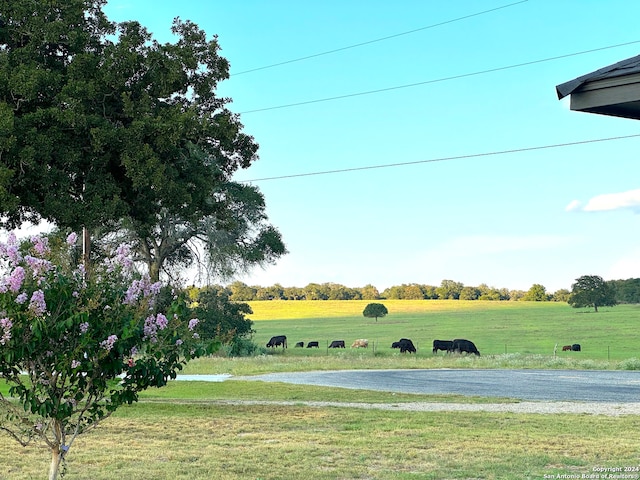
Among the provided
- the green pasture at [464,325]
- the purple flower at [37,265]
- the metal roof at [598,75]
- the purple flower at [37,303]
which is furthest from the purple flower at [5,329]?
the green pasture at [464,325]

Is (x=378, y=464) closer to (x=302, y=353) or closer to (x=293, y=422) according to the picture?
(x=293, y=422)

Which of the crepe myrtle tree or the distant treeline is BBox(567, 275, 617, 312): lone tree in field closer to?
the distant treeline

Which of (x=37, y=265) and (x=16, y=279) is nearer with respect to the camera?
(x=16, y=279)

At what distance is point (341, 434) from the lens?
14.4 meters

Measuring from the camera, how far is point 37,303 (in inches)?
327

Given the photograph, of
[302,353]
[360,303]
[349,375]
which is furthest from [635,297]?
[349,375]

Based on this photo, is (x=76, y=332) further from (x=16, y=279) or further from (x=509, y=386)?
(x=509, y=386)

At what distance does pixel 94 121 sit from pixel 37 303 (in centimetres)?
1151

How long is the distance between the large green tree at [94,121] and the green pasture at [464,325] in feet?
117

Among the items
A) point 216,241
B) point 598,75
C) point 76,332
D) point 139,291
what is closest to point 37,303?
point 76,332

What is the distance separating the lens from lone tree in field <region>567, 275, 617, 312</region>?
103 metres

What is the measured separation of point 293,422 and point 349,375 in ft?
56.5

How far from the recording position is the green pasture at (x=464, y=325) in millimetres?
67938

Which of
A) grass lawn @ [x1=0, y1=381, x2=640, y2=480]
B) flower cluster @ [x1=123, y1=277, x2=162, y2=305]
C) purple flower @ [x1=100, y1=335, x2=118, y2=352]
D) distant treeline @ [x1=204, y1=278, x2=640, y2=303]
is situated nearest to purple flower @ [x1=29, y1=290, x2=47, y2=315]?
purple flower @ [x1=100, y1=335, x2=118, y2=352]
